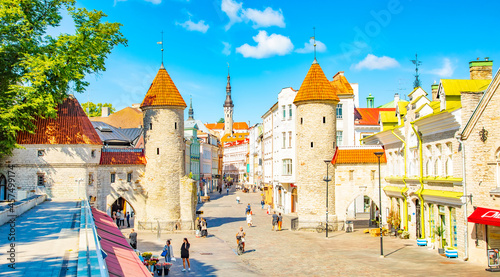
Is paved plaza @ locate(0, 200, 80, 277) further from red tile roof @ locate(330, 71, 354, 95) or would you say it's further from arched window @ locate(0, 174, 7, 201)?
red tile roof @ locate(330, 71, 354, 95)

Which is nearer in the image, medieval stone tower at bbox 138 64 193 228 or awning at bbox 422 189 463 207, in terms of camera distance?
awning at bbox 422 189 463 207

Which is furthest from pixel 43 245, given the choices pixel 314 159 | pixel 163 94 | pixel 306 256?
pixel 314 159

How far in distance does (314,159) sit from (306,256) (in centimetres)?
1180

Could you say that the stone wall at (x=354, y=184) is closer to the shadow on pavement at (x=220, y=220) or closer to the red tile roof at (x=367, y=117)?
the shadow on pavement at (x=220, y=220)

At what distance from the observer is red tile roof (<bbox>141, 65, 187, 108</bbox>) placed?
36.1m

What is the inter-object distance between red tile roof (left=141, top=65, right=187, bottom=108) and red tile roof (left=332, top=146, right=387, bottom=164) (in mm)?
12318

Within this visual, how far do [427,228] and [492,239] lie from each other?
638 cm

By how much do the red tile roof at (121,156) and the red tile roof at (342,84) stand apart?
2075cm

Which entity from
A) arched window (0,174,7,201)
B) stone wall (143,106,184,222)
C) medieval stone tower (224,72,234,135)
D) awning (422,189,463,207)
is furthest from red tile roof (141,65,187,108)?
medieval stone tower (224,72,234,135)

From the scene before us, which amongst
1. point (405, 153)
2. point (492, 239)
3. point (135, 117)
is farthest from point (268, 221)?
point (135, 117)

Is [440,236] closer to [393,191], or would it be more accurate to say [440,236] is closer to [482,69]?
[393,191]

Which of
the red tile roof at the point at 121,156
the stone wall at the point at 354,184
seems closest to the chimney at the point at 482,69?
the stone wall at the point at 354,184

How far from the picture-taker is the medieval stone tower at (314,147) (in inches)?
1393

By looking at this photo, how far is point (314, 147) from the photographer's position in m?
35.8
